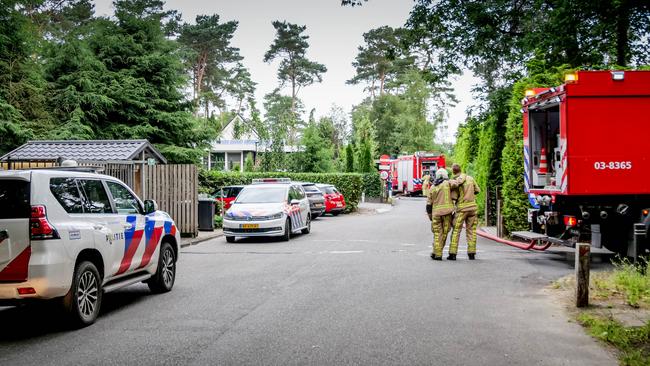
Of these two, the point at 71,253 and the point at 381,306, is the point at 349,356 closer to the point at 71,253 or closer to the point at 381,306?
the point at 381,306

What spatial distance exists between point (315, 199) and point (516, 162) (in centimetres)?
1244

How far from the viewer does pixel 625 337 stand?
6191mm

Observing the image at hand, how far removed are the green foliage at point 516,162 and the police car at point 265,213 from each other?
19.7 feet

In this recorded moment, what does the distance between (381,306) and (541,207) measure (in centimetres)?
607

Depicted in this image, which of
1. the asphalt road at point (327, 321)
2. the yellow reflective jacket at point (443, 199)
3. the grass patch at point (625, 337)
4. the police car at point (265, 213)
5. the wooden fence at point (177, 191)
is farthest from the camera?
the wooden fence at point (177, 191)

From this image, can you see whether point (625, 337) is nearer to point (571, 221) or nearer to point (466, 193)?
point (571, 221)

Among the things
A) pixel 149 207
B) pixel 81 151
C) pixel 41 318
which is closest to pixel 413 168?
pixel 81 151

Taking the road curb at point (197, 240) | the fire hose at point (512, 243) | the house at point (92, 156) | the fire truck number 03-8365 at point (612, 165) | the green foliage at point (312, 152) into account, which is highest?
the green foliage at point (312, 152)

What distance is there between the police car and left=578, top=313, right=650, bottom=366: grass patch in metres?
10.9

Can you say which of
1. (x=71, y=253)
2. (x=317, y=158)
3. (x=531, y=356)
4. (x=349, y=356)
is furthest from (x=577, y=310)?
(x=317, y=158)

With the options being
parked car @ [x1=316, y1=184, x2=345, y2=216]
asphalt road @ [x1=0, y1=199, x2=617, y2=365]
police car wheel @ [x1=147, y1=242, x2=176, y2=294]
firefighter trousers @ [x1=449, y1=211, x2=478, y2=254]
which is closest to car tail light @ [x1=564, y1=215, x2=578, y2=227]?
asphalt road @ [x1=0, y1=199, x2=617, y2=365]

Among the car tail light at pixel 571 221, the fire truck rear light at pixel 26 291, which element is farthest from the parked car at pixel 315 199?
the fire truck rear light at pixel 26 291

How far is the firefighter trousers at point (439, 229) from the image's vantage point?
12.8 m

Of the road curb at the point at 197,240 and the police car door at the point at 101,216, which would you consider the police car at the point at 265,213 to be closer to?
the road curb at the point at 197,240
